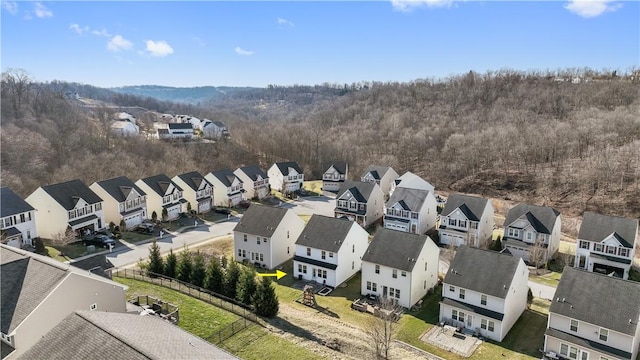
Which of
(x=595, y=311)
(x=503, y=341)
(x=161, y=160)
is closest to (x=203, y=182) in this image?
(x=161, y=160)

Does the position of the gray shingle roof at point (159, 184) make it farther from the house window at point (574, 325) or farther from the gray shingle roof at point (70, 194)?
the house window at point (574, 325)

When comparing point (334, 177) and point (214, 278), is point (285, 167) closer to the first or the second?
point (334, 177)

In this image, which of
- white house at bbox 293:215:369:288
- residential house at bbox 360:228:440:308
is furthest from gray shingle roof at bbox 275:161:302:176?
residential house at bbox 360:228:440:308

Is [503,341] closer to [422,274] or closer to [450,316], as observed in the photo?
[450,316]

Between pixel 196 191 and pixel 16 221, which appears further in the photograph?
pixel 196 191

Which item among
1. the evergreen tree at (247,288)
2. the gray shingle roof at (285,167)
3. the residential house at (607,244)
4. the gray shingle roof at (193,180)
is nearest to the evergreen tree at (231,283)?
the evergreen tree at (247,288)

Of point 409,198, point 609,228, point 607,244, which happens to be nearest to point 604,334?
point 607,244
